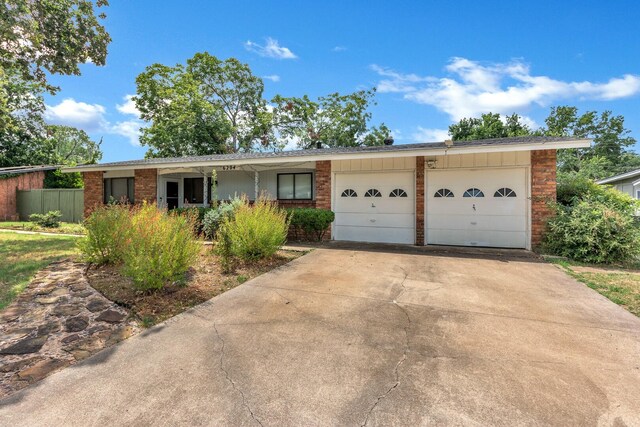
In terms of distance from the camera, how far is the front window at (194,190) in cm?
1369

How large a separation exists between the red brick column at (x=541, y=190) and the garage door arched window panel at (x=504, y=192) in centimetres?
45

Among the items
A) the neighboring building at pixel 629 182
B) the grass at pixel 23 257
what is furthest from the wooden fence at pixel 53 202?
the neighboring building at pixel 629 182

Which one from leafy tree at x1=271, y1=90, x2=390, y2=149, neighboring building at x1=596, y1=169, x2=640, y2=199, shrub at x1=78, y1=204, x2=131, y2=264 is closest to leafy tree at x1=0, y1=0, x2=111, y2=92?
shrub at x1=78, y1=204, x2=131, y2=264

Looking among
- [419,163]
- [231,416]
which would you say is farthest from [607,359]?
[419,163]

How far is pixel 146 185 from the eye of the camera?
1266 centimetres

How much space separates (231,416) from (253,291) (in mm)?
2709

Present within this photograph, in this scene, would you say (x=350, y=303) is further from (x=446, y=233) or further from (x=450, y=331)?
(x=446, y=233)

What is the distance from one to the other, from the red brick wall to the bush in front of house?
26043 mm

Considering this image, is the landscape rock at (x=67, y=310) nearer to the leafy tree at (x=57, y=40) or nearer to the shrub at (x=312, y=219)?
the shrub at (x=312, y=219)

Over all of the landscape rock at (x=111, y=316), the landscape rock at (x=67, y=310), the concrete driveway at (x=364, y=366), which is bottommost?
the concrete driveway at (x=364, y=366)

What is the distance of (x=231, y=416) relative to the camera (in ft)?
6.60

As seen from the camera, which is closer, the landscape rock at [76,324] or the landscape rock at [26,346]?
the landscape rock at [26,346]

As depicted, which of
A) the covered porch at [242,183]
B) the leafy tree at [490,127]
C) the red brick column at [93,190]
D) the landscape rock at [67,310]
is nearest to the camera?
the landscape rock at [67,310]

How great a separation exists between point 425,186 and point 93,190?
1402cm
